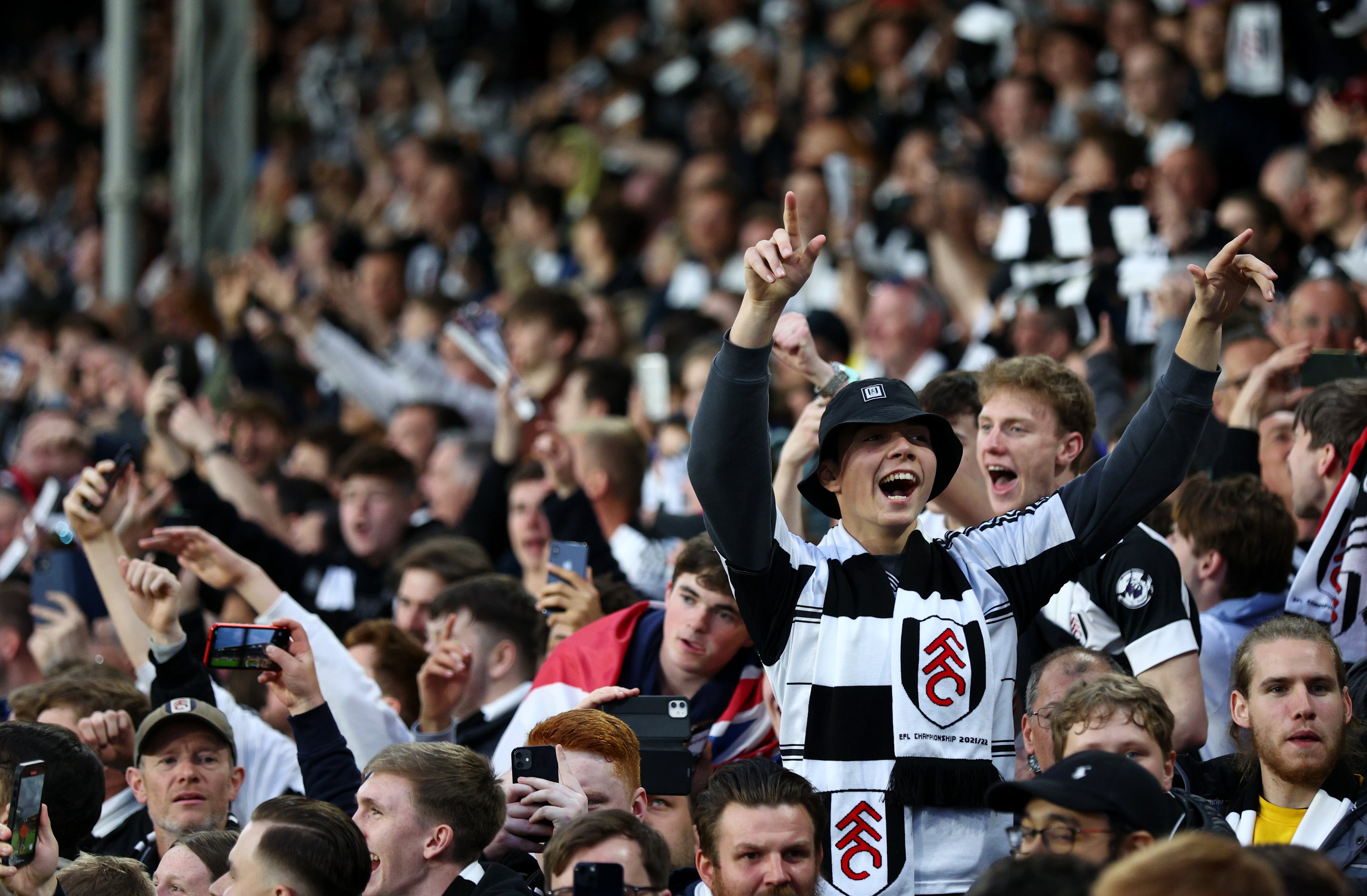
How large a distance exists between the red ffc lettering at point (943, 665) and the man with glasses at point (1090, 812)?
467 millimetres

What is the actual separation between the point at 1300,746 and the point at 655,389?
14.0 feet

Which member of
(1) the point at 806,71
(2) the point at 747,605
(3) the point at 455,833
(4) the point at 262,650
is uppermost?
(1) the point at 806,71

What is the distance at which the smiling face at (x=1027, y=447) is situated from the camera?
4.55m

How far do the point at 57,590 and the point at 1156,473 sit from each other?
4385 millimetres

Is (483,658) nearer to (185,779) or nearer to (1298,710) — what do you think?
(185,779)

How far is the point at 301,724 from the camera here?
4.68 meters

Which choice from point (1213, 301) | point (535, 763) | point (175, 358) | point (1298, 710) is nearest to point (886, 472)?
point (1213, 301)

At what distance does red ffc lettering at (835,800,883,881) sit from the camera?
3635 mm

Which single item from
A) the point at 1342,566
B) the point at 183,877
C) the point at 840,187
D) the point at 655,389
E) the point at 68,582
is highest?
the point at 840,187

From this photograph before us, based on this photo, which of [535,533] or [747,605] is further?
[535,533]

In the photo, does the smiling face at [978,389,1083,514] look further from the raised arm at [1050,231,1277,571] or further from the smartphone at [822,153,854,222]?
the smartphone at [822,153,854,222]

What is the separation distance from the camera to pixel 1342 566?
186 inches

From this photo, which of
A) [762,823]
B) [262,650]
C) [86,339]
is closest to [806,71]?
[86,339]

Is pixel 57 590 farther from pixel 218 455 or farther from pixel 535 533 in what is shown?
pixel 535 533
